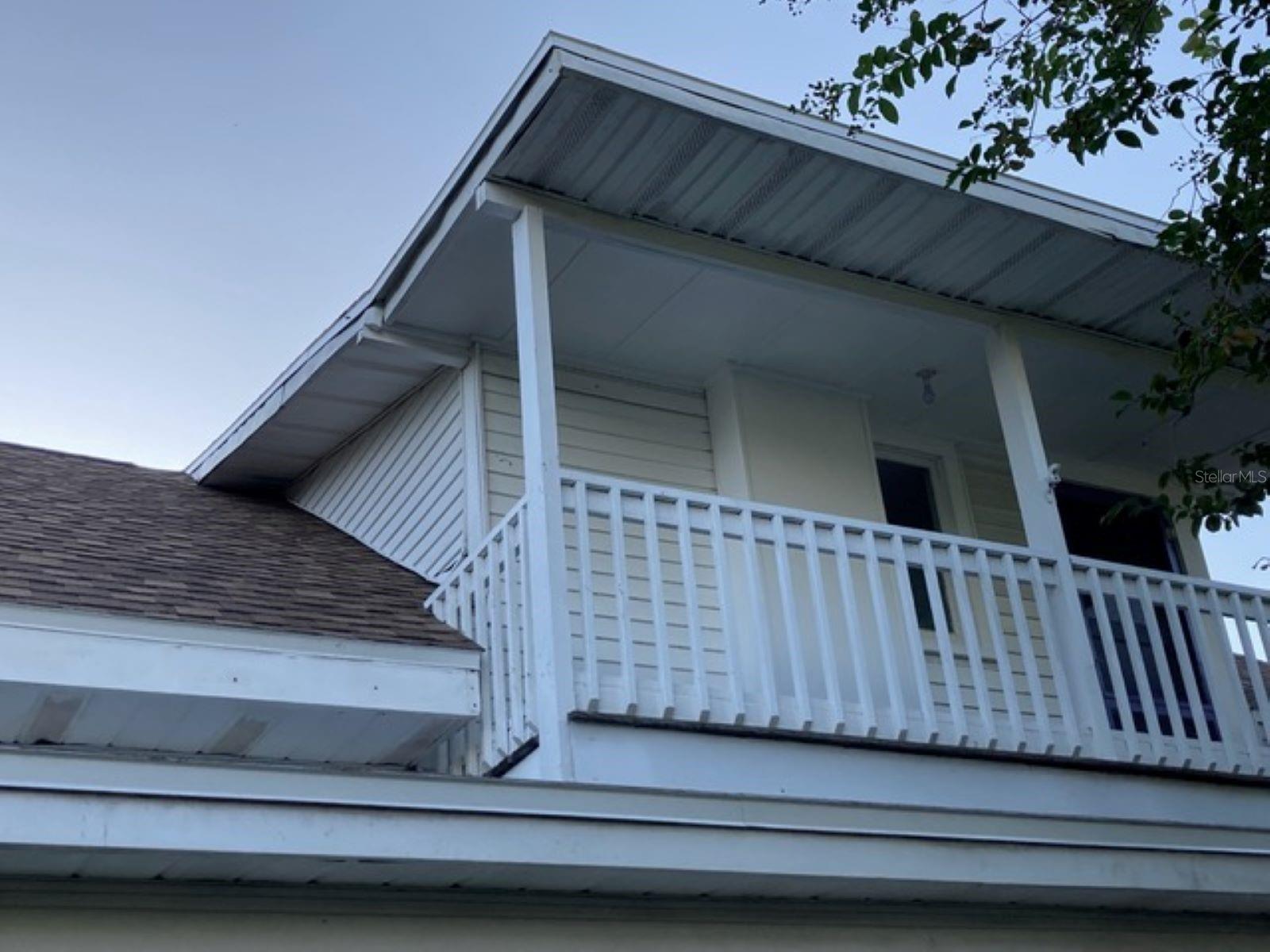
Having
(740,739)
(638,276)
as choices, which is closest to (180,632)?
(740,739)

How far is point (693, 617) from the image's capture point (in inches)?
249

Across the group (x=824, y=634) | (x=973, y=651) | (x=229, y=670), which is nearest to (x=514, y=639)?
(x=229, y=670)

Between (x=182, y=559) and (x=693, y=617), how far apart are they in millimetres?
2676

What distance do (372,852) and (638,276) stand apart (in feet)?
14.6

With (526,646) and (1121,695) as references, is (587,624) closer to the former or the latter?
(526,646)

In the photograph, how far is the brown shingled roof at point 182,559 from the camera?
6527 millimetres

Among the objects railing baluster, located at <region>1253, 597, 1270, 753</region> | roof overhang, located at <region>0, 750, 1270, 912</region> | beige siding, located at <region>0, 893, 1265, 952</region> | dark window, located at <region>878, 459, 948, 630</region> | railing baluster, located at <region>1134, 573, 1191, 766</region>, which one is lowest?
beige siding, located at <region>0, 893, 1265, 952</region>

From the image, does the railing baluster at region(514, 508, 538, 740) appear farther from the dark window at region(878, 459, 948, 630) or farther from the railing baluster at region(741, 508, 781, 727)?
the dark window at region(878, 459, 948, 630)

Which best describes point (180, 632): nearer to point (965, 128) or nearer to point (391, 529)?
point (391, 529)

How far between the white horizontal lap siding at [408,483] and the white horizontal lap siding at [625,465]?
0.26 m

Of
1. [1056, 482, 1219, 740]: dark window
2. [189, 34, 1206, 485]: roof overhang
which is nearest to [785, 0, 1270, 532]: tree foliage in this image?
[189, 34, 1206, 485]: roof overhang

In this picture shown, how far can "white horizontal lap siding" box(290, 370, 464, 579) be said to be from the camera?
822cm

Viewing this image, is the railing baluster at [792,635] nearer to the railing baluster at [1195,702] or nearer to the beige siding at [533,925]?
the beige siding at [533,925]

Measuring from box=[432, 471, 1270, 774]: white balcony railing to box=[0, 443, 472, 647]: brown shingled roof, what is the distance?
51 centimetres
